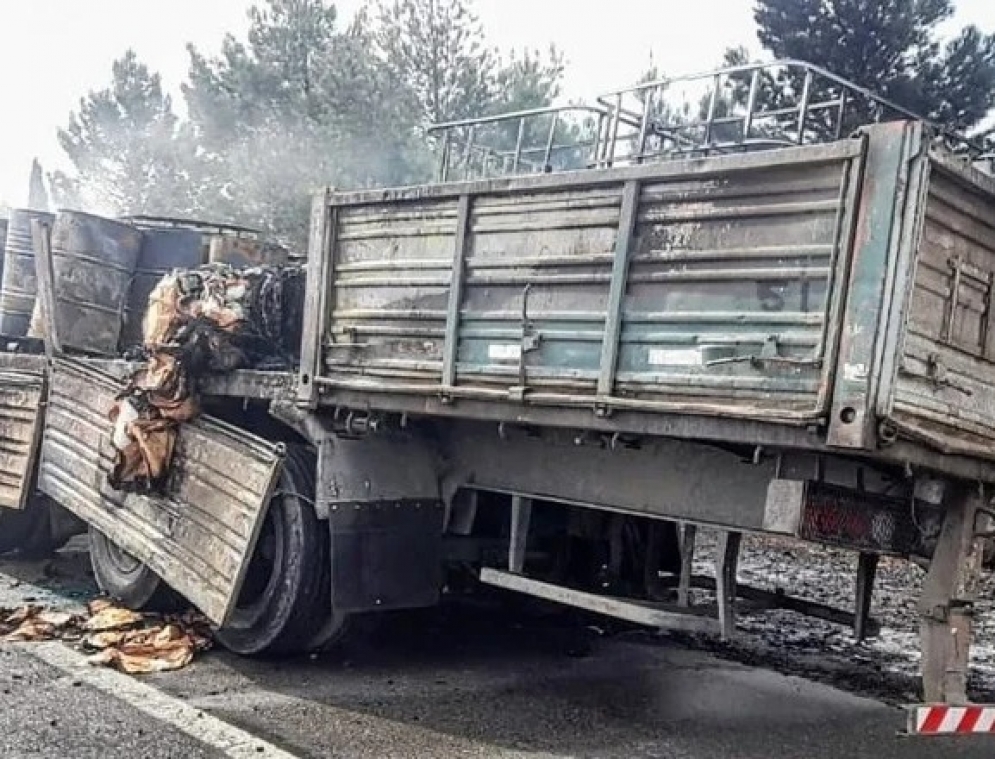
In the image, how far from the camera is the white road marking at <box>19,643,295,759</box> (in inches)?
172

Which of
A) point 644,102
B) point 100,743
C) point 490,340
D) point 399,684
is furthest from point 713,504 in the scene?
point 100,743

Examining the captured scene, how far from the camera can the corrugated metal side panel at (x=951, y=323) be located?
139 inches

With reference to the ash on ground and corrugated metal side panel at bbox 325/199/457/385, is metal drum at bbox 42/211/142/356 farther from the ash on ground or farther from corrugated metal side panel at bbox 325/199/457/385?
the ash on ground

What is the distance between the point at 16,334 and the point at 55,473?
155cm

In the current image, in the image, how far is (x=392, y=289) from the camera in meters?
5.08

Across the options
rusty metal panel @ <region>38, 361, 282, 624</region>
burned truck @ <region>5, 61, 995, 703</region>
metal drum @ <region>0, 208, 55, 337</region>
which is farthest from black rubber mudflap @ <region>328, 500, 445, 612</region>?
metal drum @ <region>0, 208, 55, 337</region>

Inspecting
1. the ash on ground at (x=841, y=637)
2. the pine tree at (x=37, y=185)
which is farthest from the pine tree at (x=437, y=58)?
the pine tree at (x=37, y=185)

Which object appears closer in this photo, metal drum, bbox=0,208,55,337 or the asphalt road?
the asphalt road

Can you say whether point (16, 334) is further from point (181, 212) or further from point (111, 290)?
point (181, 212)

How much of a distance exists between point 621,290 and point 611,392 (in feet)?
1.22

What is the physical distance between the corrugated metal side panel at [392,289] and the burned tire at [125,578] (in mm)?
1874

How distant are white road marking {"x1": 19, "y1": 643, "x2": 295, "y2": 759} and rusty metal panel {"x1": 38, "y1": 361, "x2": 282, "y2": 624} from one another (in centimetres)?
51

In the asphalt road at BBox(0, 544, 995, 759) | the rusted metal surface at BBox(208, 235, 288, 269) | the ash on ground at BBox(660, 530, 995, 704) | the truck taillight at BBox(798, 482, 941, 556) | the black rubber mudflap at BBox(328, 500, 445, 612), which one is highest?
the rusted metal surface at BBox(208, 235, 288, 269)

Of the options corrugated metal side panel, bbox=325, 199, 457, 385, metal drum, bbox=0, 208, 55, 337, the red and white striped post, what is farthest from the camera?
metal drum, bbox=0, 208, 55, 337
